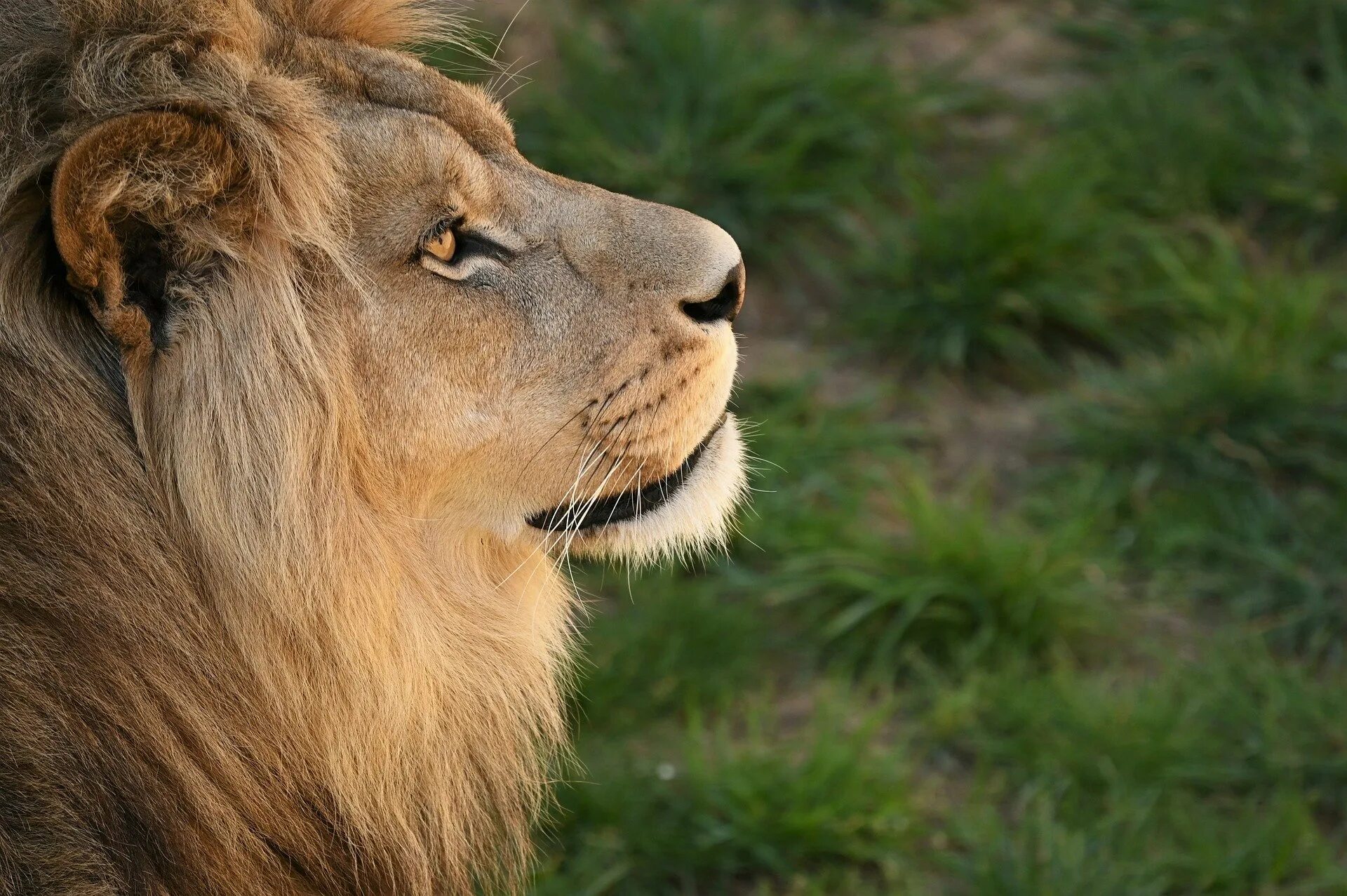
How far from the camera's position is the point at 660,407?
96.0 inches

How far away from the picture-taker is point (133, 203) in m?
1.94

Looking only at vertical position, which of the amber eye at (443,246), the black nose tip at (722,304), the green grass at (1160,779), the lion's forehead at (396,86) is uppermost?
the lion's forehead at (396,86)

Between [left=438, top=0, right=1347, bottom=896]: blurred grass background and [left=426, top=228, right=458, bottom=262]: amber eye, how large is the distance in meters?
0.86

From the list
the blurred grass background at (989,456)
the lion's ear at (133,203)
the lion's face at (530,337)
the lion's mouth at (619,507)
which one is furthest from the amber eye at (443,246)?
the blurred grass background at (989,456)

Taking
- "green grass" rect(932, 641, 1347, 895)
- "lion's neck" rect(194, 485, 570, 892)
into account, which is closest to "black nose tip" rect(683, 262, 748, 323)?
"lion's neck" rect(194, 485, 570, 892)

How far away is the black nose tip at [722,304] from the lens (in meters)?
2.47

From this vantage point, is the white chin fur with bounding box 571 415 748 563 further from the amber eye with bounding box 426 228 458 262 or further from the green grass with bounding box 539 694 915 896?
the green grass with bounding box 539 694 915 896

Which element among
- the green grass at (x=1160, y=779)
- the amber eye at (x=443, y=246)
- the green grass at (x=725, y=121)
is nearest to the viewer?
the amber eye at (x=443, y=246)

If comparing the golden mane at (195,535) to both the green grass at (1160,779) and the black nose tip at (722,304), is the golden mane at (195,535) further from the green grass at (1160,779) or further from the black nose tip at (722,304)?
the green grass at (1160,779)

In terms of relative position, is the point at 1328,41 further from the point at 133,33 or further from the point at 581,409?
the point at 133,33

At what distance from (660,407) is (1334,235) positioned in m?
3.41

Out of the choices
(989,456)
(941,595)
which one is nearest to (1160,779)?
(941,595)

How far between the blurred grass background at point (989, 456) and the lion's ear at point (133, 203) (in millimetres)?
1167

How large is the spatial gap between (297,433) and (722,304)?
739 millimetres
